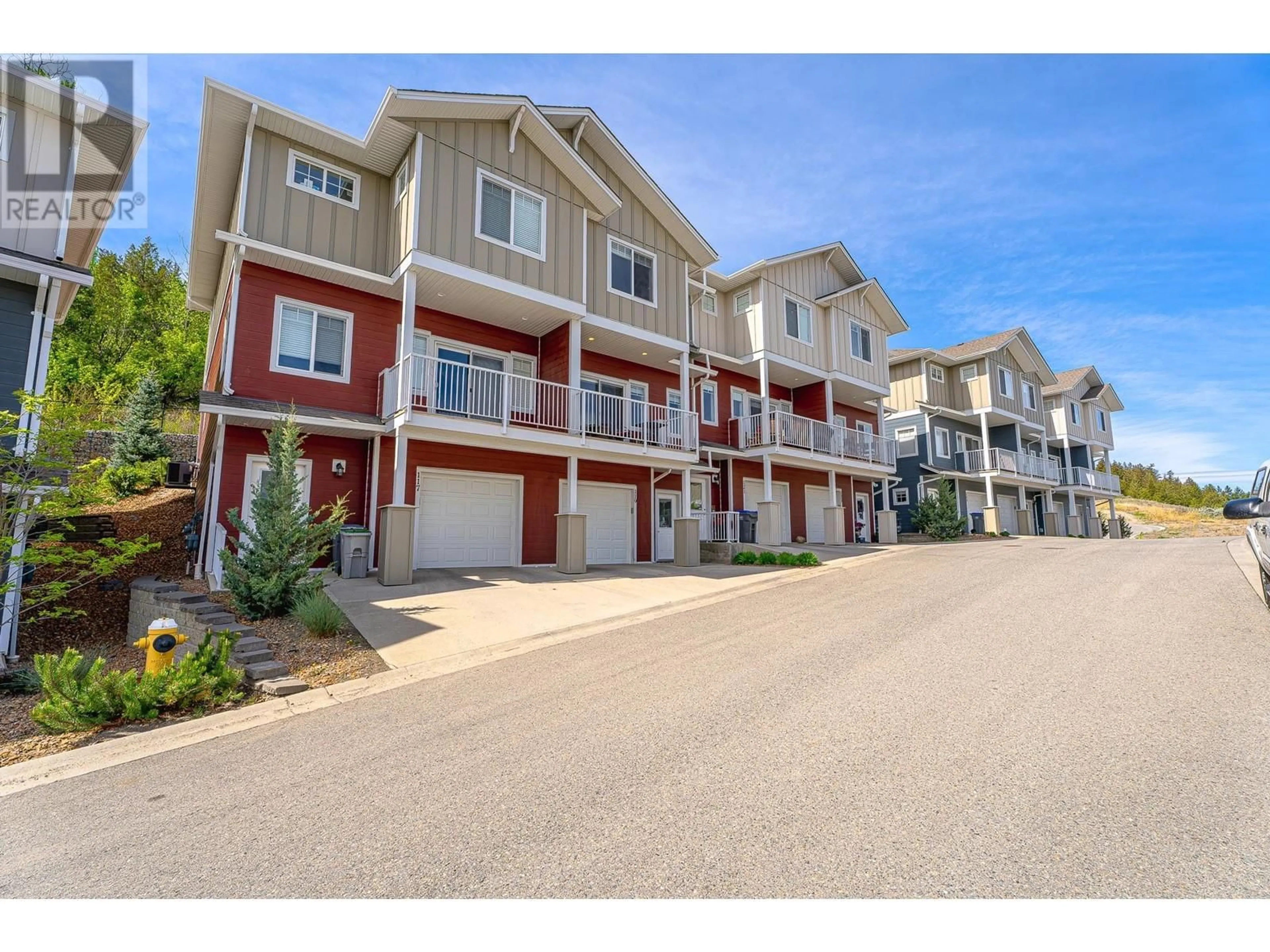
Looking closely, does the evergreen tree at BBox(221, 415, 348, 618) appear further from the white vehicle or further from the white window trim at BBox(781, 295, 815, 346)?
the white window trim at BBox(781, 295, 815, 346)

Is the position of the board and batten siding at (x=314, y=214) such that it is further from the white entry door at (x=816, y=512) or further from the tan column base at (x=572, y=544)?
the white entry door at (x=816, y=512)

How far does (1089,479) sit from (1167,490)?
80.1 feet

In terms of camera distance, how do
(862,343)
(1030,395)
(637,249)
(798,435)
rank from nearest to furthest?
(637,249), (798,435), (862,343), (1030,395)

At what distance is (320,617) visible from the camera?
286 inches

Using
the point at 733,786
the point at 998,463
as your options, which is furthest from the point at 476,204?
the point at 998,463

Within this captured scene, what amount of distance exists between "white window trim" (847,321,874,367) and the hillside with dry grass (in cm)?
1912

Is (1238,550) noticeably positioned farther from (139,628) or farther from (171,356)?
(171,356)

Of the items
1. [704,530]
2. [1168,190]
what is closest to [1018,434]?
[704,530]

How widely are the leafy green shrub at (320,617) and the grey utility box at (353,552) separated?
10.6 ft

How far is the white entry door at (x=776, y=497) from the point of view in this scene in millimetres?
19766

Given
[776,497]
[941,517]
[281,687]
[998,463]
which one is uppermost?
Answer: [998,463]

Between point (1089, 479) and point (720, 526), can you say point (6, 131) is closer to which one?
point (720, 526)

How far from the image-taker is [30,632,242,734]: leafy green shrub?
504 cm

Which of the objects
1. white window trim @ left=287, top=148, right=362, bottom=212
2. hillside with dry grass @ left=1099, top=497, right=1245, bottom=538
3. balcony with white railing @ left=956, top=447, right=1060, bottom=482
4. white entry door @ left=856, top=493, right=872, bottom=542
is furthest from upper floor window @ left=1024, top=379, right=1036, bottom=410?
white window trim @ left=287, top=148, right=362, bottom=212
